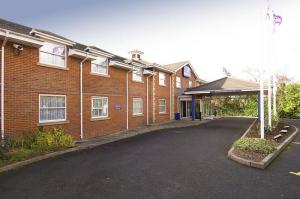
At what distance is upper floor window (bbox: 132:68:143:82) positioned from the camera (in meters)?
20.4

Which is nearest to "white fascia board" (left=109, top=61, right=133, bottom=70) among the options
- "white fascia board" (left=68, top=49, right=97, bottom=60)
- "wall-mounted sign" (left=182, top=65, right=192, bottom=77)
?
"white fascia board" (left=68, top=49, right=97, bottom=60)

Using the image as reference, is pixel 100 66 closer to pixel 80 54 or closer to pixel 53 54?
pixel 80 54

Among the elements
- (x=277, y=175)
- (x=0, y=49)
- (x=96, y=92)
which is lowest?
(x=277, y=175)

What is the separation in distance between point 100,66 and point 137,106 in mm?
6007

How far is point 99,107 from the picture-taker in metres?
16.1

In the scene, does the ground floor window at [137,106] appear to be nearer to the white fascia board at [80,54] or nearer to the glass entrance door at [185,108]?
the white fascia board at [80,54]

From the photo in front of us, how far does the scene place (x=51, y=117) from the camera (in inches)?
494

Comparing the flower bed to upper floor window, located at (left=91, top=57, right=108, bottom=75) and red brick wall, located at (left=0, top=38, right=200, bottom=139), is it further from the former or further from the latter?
upper floor window, located at (left=91, top=57, right=108, bottom=75)

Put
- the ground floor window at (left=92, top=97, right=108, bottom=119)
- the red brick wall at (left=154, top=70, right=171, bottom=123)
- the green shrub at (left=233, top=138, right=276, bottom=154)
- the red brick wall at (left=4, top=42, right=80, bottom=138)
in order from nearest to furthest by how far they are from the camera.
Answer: the green shrub at (left=233, top=138, right=276, bottom=154), the red brick wall at (left=4, top=42, right=80, bottom=138), the ground floor window at (left=92, top=97, right=108, bottom=119), the red brick wall at (left=154, top=70, right=171, bottom=123)

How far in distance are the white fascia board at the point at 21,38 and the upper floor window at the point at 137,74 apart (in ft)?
32.0

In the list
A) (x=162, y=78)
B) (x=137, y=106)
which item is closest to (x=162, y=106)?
(x=162, y=78)

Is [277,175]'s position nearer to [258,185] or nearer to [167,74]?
[258,185]

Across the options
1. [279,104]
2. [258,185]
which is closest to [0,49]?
[258,185]

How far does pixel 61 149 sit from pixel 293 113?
31993 millimetres
